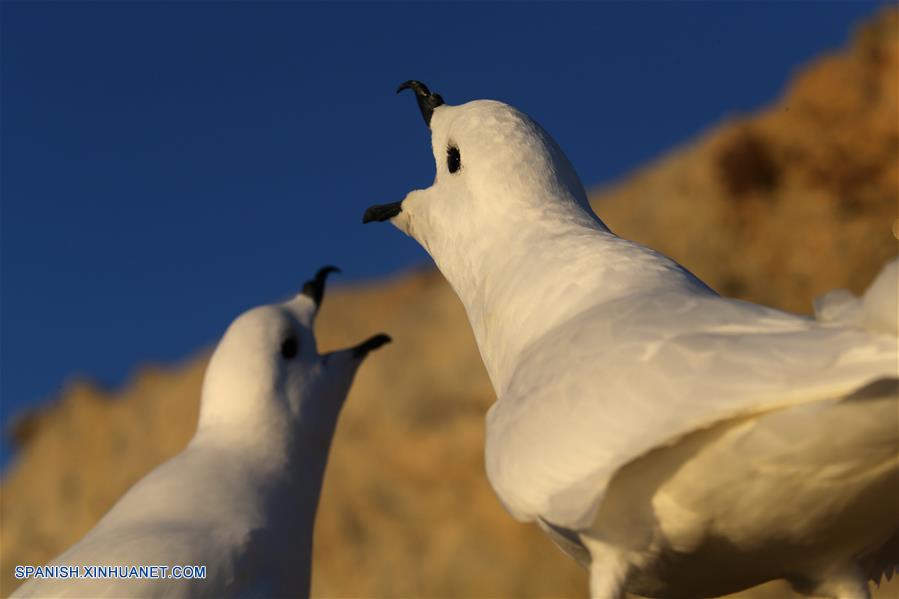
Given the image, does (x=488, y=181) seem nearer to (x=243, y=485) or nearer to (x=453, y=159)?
(x=453, y=159)

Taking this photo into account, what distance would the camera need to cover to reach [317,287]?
698 cm

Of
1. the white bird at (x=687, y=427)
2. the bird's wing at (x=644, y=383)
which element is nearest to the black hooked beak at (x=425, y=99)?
the white bird at (x=687, y=427)

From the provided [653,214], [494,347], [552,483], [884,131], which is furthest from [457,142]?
[653,214]

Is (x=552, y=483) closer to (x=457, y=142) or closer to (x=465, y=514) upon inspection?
(x=457, y=142)

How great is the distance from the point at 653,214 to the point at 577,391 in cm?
1588

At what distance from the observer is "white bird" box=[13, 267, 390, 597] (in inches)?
181

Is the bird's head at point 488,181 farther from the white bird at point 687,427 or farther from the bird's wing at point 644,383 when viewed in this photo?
the bird's wing at point 644,383

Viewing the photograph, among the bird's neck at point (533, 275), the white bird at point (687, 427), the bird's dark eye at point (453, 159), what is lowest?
the white bird at point (687, 427)

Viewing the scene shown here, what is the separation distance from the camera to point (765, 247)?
17344mm

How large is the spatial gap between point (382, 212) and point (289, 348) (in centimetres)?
136

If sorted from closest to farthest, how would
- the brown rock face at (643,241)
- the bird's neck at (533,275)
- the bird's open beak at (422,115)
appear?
1. the bird's neck at (533,275)
2. the bird's open beak at (422,115)
3. the brown rock face at (643,241)

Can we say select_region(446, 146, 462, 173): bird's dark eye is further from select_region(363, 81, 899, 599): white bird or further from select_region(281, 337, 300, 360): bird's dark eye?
select_region(281, 337, 300, 360): bird's dark eye

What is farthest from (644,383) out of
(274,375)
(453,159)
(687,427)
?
(274,375)

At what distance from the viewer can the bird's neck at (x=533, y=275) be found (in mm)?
3885
